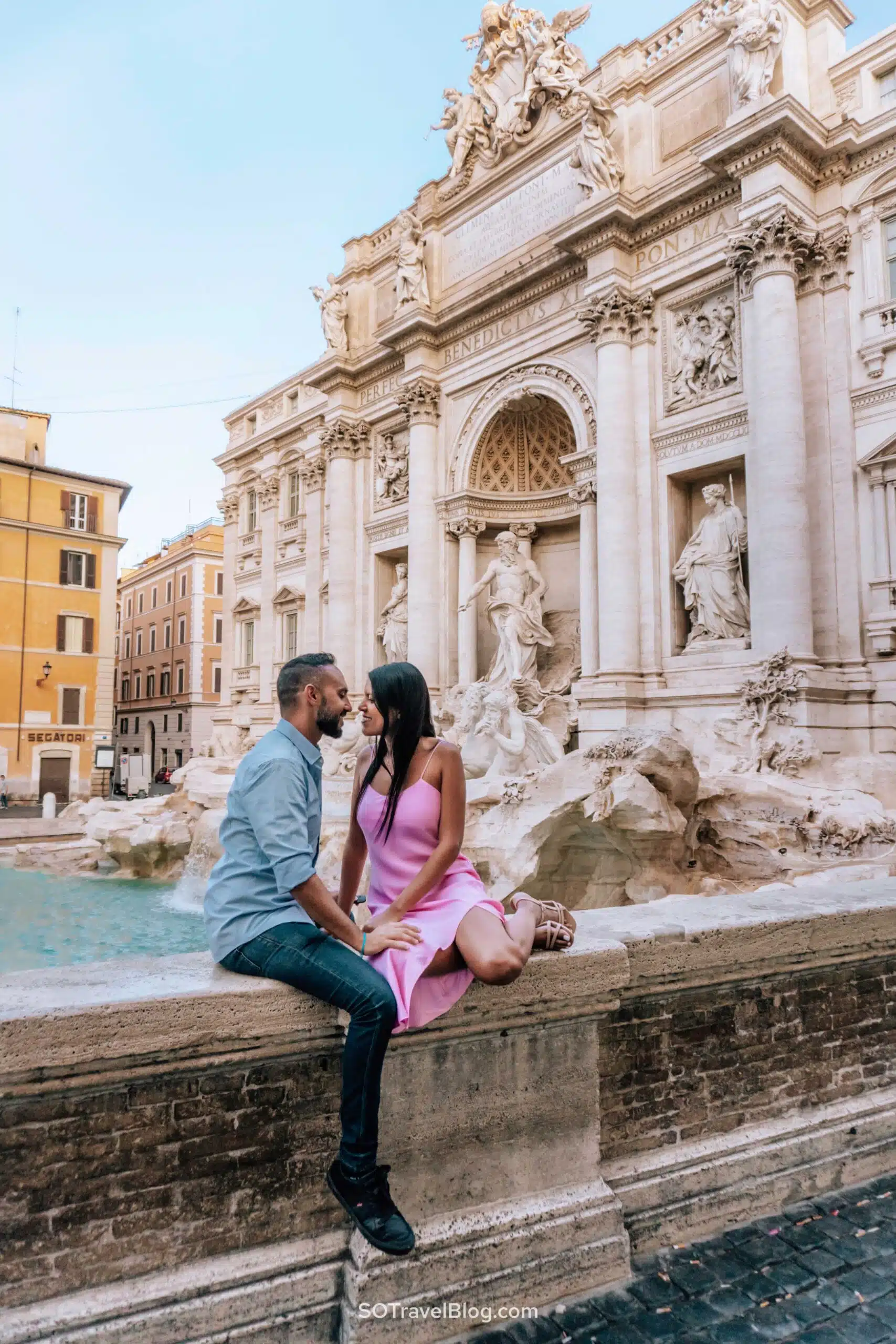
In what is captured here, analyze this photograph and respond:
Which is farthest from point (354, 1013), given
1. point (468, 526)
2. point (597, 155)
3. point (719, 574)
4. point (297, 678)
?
point (597, 155)

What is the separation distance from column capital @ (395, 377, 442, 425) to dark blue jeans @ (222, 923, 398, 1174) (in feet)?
54.4

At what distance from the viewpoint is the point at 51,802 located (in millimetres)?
21922

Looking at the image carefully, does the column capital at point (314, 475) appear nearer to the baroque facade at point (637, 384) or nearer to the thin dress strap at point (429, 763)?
the baroque facade at point (637, 384)

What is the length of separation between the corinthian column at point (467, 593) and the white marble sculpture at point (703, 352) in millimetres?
4773

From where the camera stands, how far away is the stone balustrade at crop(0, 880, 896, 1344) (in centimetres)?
220

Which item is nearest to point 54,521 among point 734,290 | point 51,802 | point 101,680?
point 101,680

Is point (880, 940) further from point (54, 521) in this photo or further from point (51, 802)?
point (54, 521)

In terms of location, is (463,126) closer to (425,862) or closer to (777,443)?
(777,443)

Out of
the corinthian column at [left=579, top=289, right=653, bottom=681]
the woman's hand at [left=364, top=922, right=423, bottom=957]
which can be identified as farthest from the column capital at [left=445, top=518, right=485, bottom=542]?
the woman's hand at [left=364, top=922, right=423, bottom=957]

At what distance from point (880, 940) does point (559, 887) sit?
22.3ft

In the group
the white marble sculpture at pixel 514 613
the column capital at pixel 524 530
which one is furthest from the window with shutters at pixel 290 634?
the white marble sculpture at pixel 514 613

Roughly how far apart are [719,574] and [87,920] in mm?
10078

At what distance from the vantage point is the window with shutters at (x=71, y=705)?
29.3 metres

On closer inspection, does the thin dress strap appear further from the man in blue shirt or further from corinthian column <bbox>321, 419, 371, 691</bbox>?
corinthian column <bbox>321, 419, 371, 691</bbox>
